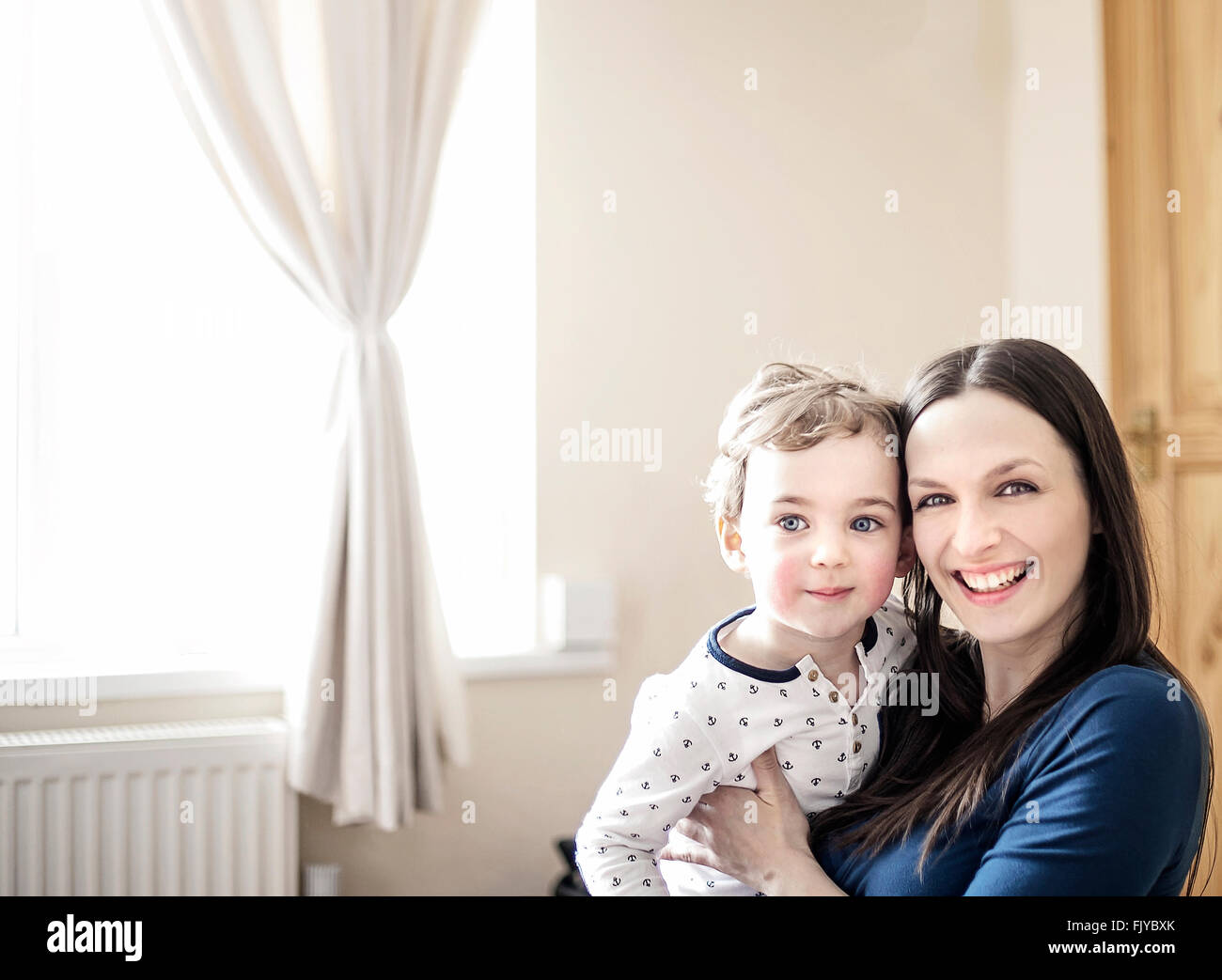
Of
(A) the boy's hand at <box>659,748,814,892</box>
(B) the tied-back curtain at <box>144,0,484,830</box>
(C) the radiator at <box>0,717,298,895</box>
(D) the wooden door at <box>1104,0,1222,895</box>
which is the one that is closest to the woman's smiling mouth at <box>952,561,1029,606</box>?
(A) the boy's hand at <box>659,748,814,892</box>

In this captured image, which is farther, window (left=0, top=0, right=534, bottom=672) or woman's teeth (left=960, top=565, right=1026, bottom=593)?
window (left=0, top=0, right=534, bottom=672)

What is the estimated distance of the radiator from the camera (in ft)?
5.07

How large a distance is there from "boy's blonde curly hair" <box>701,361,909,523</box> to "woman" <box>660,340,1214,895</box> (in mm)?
35

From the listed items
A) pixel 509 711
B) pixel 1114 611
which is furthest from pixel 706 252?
pixel 1114 611

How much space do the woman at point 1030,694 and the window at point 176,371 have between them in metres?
1.13

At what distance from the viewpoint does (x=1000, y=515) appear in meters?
0.73

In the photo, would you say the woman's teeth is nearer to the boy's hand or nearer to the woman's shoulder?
the woman's shoulder

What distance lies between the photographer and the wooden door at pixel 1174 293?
1.99 m

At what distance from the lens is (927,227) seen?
2.14 metres

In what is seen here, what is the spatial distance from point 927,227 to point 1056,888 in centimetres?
170

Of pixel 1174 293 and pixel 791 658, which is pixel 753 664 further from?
pixel 1174 293

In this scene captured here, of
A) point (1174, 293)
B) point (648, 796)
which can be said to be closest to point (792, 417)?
point (648, 796)
